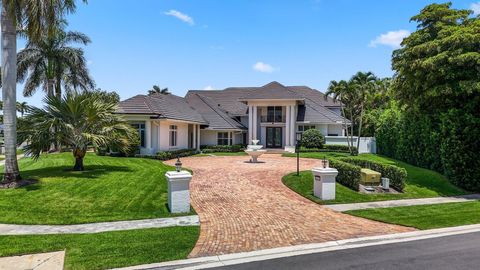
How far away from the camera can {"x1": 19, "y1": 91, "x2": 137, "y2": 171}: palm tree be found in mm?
14240

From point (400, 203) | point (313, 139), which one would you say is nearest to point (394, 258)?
point (400, 203)

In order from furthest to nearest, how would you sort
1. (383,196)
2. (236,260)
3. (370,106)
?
(370,106) < (383,196) < (236,260)

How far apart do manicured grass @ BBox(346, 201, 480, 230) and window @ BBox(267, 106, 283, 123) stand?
A: 1011 inches

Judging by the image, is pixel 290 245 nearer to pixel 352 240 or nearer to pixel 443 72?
pixel 352 240

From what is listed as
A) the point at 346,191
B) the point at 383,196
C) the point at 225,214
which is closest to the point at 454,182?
the point at 383,196

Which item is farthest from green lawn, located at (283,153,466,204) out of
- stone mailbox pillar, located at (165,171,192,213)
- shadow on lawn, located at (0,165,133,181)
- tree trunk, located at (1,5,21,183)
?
tree trunk, located at (1,5,21,183)

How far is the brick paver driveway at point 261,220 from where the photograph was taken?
7727mm

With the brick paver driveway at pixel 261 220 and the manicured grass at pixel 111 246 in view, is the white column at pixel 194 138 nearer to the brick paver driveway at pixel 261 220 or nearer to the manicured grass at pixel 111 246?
the brick paver driveway at pixel 261 220

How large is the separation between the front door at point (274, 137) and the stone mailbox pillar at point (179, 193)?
28273 mm

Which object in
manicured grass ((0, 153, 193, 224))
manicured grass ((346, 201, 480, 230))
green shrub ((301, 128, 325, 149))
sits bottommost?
manicured grass ((346, 201, 480, 230))

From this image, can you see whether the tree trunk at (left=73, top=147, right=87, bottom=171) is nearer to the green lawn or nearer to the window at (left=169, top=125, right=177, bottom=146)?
the green lawn

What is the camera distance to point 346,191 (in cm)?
1338

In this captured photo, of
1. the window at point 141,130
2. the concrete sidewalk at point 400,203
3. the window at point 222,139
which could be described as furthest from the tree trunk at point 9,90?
the window at point 222,139

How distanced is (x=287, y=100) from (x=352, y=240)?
28540 mm
